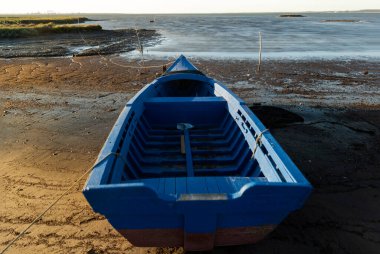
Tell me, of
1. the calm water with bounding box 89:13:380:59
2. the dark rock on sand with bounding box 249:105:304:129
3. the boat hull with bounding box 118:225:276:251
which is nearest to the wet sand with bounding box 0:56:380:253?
the dark rock on sand with bounding box 249:105:304:129

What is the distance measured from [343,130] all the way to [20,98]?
11.4 m

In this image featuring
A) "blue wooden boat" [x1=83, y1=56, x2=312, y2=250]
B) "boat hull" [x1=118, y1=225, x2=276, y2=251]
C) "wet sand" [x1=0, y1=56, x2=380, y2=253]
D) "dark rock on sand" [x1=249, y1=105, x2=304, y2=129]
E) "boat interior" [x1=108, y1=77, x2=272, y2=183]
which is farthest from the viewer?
"dark rock on sand" [x1=249, y1=105, x2=304, y2=129]

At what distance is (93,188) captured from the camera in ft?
9.07

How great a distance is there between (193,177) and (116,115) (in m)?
6.43

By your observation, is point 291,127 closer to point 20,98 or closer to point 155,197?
point 155,197

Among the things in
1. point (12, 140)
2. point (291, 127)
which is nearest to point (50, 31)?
point (12, 140)

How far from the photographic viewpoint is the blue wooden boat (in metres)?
2.85

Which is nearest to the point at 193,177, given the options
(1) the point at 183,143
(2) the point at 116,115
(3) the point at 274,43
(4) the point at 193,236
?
(4) the point at 193,236

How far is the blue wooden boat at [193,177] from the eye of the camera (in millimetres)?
2852

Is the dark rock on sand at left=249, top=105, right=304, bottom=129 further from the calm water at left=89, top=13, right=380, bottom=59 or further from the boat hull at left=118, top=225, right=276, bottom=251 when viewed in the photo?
the calm water at left=89, top=13, right=380, bottom=59

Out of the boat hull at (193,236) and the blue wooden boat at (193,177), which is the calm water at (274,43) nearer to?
the blue wooden boat at (193,177)

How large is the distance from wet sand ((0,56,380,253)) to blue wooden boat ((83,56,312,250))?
997 mm

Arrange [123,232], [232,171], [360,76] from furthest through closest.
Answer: [360,76] → [232,171] → [123,232]

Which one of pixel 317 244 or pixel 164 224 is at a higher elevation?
Answer: pixel 164 224
